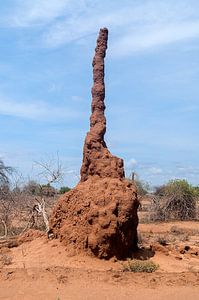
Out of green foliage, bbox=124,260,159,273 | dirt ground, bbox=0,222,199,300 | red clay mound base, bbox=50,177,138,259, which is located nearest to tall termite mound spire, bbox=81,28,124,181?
red clay mound base, bbox=50,177,138,259

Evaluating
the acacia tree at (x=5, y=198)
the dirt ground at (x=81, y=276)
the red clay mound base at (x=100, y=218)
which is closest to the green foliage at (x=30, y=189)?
the acacia tree at (x=5, y=198)

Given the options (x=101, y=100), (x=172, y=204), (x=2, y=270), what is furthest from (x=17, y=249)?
(x=172, y=204)

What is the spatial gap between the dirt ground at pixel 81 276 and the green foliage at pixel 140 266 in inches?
4.7

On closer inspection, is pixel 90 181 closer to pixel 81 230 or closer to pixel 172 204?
pixel 81 230

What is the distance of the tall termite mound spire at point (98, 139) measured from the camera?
37.5ft

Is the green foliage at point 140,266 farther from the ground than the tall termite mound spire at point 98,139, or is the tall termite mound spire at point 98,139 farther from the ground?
the tall termite mound spire at point 98,139

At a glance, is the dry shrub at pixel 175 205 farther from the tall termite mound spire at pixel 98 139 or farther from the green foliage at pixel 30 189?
the tall termite mound spire at pixel 98 139

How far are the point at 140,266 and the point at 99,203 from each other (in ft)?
5.10

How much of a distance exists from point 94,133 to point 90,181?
1.12 metres

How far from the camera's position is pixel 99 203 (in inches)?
416

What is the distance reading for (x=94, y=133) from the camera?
11.6m

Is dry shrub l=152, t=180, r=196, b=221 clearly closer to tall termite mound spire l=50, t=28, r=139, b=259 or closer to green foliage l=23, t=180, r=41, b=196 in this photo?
green foliage l=23, t=180, r=41, b=196

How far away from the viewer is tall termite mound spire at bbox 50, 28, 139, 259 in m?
10.3

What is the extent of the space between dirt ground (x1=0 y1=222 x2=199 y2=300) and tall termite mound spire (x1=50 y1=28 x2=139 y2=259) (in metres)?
0.31
